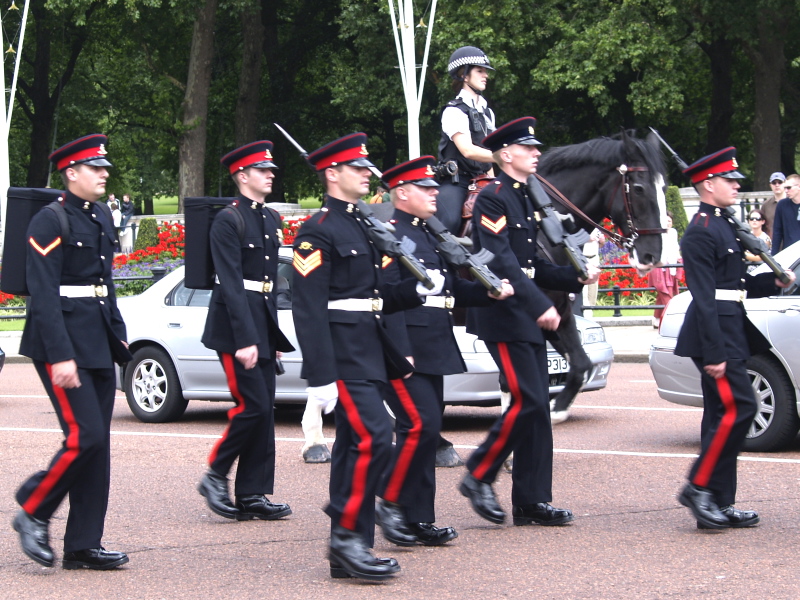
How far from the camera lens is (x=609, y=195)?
983cm

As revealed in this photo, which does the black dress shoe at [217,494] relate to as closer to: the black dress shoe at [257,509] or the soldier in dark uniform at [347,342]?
the black dress shoe at [257,509]

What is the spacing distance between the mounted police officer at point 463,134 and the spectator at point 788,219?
591 centimetres

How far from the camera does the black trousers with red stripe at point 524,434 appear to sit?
7141mm

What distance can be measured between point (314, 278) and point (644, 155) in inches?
172

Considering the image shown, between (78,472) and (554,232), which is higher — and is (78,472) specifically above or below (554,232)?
below

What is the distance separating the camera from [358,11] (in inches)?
1559

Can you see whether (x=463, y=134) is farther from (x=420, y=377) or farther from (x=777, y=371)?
(x=420, y=377)

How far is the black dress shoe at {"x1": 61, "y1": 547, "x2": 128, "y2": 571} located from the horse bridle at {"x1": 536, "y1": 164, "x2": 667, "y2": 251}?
4.62 m

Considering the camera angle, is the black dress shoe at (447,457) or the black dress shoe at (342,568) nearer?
the black dress shoe at (342,568)

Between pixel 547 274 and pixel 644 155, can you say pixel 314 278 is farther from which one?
pixel 644 155

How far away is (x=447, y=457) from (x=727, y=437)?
112 inches

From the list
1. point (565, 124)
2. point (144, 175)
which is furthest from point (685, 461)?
point (144, 175)

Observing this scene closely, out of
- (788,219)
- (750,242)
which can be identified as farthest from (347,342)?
(788,219)

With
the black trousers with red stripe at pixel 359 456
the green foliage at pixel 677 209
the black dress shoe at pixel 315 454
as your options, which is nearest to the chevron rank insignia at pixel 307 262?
the black trousers with red stripe at pixel 359 456
